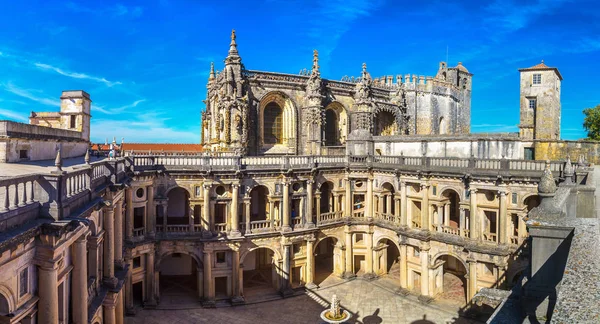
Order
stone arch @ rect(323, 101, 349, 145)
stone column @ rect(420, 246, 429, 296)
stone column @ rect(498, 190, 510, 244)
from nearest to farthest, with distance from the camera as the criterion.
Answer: stone column @ rect(498, 190, 510, 244)
stone column @ rect(420, 246, 429, 296)
stone arch @ rect(323, 101, 349, 145)

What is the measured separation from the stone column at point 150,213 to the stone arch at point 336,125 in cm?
1947

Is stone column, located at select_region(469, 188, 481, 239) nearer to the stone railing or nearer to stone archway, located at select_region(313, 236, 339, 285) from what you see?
the stone railing

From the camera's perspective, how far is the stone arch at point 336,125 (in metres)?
41.0

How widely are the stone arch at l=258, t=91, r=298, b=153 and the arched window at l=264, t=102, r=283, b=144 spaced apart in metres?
0.21

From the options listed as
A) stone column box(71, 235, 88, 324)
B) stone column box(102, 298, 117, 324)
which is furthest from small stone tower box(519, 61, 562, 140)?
stone column box(71, 235, 88, 324)

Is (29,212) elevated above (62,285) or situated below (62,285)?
above

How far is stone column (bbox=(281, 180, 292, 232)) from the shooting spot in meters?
30.2

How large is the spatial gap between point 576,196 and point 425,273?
59.9 ft

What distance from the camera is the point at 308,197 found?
104 feet

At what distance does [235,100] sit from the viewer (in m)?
33.7

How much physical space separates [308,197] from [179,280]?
13.0 m

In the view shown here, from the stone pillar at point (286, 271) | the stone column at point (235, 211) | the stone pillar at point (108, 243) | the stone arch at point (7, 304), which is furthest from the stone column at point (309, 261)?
the stone arch at point (7, 304)

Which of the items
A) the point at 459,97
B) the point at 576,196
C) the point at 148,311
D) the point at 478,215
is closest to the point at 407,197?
the point at 478,215

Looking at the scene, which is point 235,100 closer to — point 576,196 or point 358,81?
point 358,81
